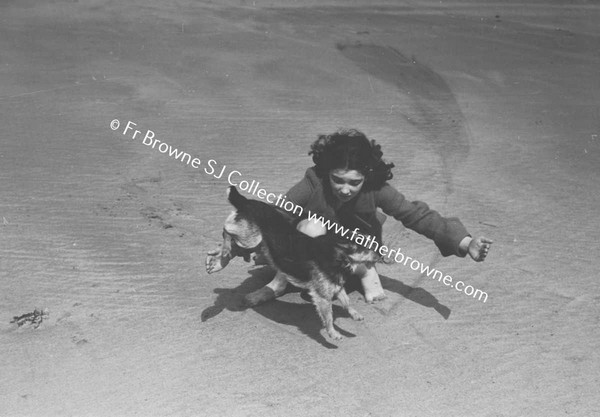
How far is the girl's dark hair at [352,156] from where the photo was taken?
15.5 feet

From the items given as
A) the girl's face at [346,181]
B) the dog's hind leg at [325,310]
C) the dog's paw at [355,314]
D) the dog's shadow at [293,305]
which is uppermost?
the girl's face at [346,181]

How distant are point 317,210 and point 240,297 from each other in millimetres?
805

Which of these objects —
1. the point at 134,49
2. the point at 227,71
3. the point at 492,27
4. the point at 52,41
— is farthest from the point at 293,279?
the point at 492,27

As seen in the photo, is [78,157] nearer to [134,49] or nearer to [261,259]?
[261,259]

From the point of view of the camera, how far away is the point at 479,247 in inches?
183

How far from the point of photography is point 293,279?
470 centimetres

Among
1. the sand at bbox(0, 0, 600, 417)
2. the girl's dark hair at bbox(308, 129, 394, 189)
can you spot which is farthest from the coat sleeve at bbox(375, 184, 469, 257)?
the sand at bbox(0, 0, 600, 417)

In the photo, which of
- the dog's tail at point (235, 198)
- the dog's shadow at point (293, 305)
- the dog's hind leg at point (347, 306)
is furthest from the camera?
the dog's shadow at point (293, 305)

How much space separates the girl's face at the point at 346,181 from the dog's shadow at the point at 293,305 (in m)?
0.85

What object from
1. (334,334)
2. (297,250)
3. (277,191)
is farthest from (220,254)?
(277,191)

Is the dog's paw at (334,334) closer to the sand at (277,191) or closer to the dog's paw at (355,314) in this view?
the sand at (277,191)

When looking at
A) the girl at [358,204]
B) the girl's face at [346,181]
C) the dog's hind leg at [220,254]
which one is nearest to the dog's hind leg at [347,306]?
the girl at [358,204]

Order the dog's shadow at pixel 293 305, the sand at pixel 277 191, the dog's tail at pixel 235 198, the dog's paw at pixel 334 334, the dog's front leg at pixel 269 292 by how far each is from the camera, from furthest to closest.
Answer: the dog's front leg at pixel 269 292 → the dog's shadow at pixel 293 305 → the dog's paw at pixel 334 334 → the dog's tail at pixel 235 198 → the sand at pixel 277 191

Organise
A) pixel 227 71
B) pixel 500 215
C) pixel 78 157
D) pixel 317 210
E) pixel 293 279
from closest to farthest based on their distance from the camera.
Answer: pixel 293 279 < pixel 317 210 < pixel 500 215 < pixel 78 157 < pixel 227 71
